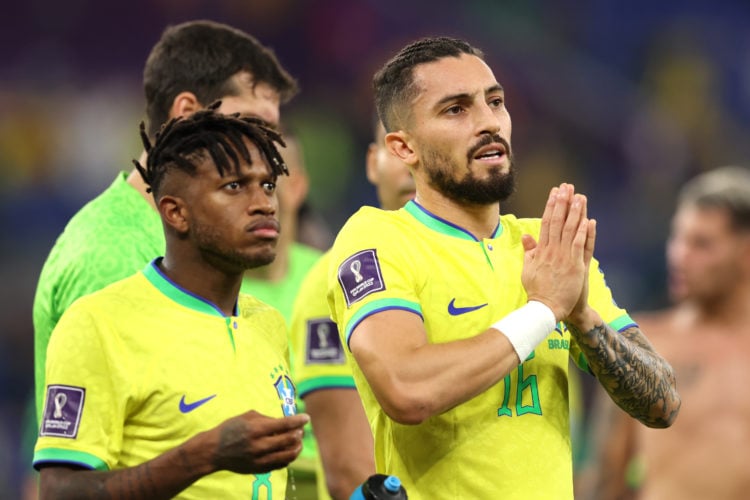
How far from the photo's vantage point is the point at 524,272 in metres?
3.30

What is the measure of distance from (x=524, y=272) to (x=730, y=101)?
10.1 m

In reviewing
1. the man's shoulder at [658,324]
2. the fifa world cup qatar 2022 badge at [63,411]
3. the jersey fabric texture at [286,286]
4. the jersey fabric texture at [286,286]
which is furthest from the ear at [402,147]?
the man's shoulder at [658,324]

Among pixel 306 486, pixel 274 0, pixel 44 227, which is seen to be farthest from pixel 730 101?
pixel 306 486

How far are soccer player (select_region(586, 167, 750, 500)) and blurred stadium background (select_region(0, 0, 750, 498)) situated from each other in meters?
3.43

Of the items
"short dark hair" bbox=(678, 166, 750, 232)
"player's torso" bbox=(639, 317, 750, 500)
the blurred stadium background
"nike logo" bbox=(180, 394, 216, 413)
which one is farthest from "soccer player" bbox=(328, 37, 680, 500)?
the blurred stadium background

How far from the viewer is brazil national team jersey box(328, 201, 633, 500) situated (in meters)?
3.27

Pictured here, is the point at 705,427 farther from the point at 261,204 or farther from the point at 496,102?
the point at 261,204

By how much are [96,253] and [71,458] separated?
3.00 feet

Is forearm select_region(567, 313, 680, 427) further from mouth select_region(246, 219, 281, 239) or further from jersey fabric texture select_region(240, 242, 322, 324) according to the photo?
jersey fabric texture select_region(240, 242, 322, 324)

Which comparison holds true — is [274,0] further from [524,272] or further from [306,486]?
[524,272]

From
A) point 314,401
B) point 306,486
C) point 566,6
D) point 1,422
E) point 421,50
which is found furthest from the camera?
point 566,6

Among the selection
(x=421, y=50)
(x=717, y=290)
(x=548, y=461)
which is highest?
(x=717, y=290)

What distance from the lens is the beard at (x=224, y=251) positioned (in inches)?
133

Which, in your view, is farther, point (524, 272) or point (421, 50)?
point (421, 50)
